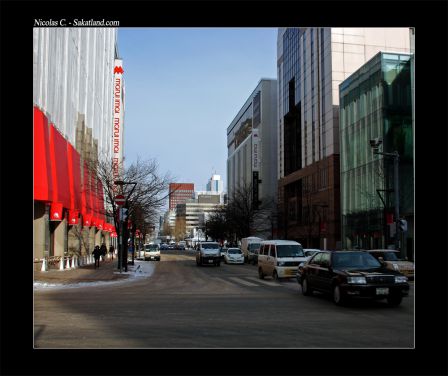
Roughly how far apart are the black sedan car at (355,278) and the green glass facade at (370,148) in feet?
89.5

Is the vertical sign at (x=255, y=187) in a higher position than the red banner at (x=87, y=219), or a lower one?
higher

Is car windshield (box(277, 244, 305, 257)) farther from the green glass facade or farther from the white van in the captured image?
the green glass facade

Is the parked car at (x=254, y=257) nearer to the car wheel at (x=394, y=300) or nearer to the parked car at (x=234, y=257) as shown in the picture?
the parked car at (x=234, y=257)

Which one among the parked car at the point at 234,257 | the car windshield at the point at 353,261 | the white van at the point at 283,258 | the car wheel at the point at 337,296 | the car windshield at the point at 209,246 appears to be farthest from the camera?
the parked car at the point at 234,257

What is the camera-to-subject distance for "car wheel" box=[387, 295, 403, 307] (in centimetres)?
1449

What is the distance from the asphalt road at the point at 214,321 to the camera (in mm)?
9383

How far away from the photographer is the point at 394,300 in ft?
48.4

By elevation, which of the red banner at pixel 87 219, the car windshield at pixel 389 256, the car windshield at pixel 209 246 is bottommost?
the car windshield at pixel 209 246

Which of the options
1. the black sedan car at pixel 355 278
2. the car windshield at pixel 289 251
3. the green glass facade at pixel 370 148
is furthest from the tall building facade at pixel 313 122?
the black sedan car at pixel 355 278

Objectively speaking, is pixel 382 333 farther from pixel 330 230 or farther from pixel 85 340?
pixel 330 230

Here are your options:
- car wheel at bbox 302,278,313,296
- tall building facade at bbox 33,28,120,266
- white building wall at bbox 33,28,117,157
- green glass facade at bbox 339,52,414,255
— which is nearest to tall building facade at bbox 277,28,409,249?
green glass facade at bbox 339,52,414,255

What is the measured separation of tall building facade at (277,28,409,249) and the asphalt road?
43.0 m
